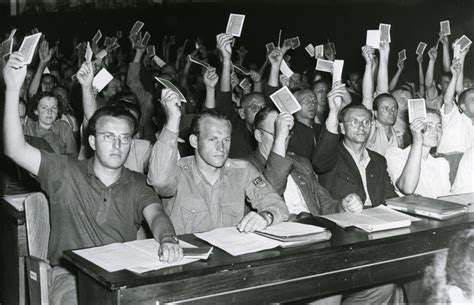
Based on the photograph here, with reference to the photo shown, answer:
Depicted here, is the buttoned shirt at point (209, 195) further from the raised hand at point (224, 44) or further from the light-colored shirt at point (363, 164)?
the raised hand at point (224, 44)

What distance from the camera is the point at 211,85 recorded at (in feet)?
15.1

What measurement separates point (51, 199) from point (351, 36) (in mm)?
6789

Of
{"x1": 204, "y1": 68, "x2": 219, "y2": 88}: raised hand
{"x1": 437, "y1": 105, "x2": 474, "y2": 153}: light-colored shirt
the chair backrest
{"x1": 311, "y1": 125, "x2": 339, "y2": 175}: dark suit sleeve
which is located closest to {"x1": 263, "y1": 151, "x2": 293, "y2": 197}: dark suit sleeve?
{"x1": 311, "y1": 125, "x2": 339, "y2": 175}: dark suit sleeve

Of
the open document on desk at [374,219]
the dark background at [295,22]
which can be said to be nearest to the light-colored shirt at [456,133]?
the dark background at [295,22]

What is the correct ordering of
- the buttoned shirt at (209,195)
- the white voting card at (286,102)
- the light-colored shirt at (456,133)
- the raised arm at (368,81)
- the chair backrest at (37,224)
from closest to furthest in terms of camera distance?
the chair backrest at (37,224), the buttoned shirt at (209,195), the white voting card at (286,102), the raised arm at (368,81), the light-colored shirt at (456,133)

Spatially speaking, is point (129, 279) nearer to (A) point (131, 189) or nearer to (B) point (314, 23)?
(A) point (131, 189)

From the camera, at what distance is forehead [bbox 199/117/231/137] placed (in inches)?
117

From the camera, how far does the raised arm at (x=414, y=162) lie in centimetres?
350

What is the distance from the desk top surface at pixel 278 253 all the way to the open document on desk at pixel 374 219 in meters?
0.03

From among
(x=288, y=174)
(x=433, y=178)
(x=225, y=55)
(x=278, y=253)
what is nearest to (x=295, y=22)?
(x=225, y=55)

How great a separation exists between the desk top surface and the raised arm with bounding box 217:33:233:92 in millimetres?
2200

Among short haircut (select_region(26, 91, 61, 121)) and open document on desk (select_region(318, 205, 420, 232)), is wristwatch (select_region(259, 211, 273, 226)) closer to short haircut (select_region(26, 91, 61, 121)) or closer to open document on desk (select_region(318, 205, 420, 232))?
open document on desk (select_region(318, 205, 420, 232))

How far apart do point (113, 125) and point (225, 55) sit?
2028mm

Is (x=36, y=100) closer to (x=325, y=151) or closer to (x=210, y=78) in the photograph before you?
(x=210, y=78)
